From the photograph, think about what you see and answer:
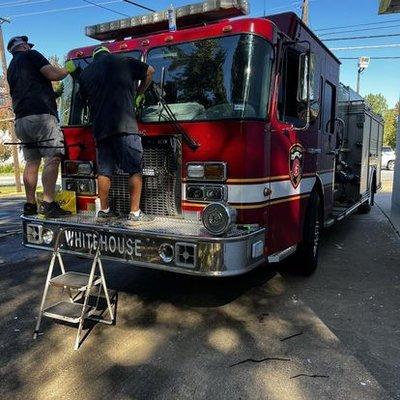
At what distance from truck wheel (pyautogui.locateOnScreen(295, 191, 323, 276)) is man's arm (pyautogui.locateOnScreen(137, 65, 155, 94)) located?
2244 millimetres

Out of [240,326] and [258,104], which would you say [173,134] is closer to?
[258,104]

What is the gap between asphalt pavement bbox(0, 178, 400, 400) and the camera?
2.95 metres

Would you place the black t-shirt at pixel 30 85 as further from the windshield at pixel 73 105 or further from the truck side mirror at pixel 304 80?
the truck side mirror at pixel 304 80

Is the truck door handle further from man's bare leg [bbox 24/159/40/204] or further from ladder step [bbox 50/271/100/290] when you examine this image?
man's bare leg [bbox 24/159/40/204]

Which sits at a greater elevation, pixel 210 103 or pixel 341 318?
pixel 210 103

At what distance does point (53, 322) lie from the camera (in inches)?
156

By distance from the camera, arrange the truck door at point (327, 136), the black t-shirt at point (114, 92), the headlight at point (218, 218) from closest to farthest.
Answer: the headlight at point (218, 218) < the black t-shirt at point (114, 92) < the truck door at point (327, 136)

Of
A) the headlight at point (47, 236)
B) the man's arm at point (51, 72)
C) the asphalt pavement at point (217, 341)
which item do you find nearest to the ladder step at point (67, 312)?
the asphalt pavement at point (217, 341)

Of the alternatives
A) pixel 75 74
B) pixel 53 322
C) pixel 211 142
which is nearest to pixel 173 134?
pixel 211 142

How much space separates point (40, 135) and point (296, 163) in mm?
2611

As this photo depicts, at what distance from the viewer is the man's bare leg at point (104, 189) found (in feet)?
14.0

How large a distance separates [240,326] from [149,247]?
1.06m

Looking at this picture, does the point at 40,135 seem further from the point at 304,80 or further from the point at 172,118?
the point at 304,80

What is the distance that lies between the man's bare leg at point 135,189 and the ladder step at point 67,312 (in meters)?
0.99
